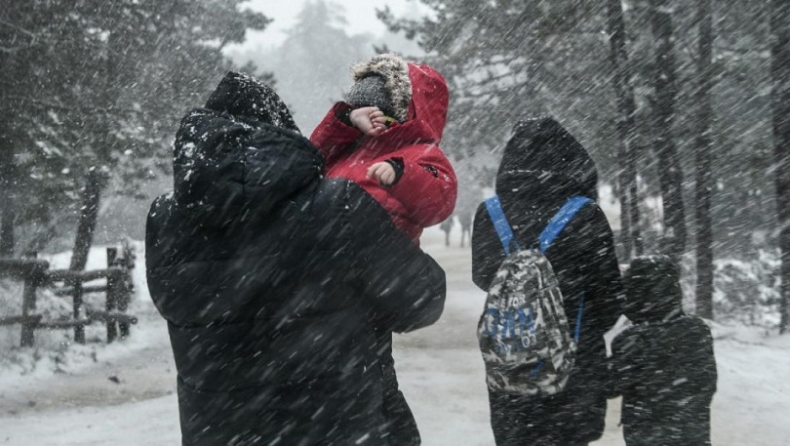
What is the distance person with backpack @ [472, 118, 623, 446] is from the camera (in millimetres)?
3146

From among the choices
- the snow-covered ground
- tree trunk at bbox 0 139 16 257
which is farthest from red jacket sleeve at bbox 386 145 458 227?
tree trunk at bbox 0 139 16 257

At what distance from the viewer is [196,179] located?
191 cm

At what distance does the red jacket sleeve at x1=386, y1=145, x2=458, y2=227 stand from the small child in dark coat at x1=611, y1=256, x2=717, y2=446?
175cm

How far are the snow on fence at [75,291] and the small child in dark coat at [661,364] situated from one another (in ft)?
29.9

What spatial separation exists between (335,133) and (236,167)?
70 centimetres

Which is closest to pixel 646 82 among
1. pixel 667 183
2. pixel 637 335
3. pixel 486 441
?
pixel 667 183

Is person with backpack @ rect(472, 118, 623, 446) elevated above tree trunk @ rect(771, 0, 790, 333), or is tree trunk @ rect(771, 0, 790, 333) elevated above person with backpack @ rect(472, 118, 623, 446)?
tree trunk @ rect(771, 0, 790, 333)

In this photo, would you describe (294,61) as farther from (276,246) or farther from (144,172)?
(276,246)

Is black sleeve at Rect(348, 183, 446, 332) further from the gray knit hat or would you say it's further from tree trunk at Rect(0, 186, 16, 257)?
tree trunk at Rect(0, 186, 16, 257)

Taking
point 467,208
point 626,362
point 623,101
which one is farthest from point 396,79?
point 467,208

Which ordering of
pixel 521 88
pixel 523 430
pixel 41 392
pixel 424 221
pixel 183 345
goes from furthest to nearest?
pixel 521 88
pixel 41 392
pixel 523 430
pixel 424 221
pixel 183 345

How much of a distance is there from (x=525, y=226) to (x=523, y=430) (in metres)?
0.97

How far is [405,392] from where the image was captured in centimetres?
787

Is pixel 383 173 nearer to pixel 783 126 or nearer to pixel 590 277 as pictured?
pixel 590 277
